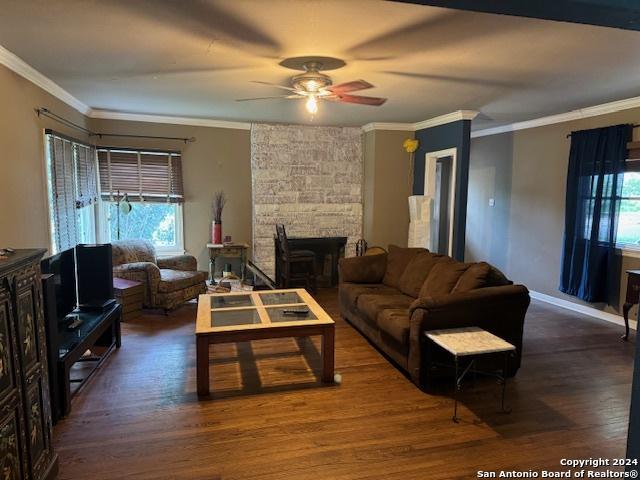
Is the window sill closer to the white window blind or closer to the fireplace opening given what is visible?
the fireplace opening

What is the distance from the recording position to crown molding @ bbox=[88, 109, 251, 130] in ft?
17.9

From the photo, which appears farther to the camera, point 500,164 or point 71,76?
point 500,164

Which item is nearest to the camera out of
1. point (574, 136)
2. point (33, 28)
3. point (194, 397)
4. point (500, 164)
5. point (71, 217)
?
point (33, 28)

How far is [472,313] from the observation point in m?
3.05

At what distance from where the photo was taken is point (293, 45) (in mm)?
2893

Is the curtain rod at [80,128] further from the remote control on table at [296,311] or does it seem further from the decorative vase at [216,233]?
the remote control on table at [296,311]

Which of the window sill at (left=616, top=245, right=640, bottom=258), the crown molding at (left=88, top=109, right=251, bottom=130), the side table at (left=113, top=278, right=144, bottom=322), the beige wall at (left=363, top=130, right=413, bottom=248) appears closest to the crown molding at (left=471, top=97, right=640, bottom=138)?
the beige wall at (left=363, top=130, right=413, bottom=248)

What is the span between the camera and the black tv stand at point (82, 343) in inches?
103

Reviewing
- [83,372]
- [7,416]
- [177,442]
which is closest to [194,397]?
[177,442]

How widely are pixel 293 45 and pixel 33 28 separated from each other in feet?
5.53

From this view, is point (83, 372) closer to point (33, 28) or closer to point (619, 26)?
point (33, 28)

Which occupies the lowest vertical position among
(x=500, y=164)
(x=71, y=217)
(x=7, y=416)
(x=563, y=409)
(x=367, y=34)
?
(x=563, y=409)

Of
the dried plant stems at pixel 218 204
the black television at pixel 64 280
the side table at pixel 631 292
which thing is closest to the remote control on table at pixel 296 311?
the black television at pixel 64 280

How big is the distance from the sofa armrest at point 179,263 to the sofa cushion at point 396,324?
9.48 ft
